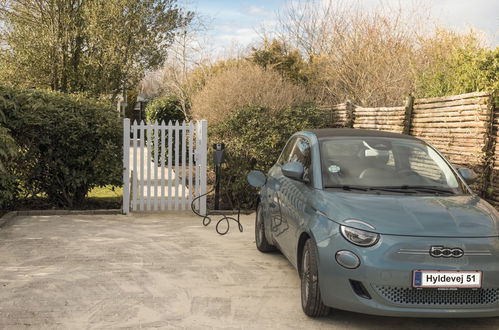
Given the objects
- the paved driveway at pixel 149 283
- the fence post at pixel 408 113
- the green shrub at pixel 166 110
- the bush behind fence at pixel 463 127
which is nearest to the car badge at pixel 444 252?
the paved driveway at pixel 149 283

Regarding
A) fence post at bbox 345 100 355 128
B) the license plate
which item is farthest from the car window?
fence post at bbox 345 100 355 128

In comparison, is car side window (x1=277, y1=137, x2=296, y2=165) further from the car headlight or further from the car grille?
the car grille

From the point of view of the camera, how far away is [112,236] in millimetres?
7453

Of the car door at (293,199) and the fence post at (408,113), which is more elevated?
the fence post at (408,113)

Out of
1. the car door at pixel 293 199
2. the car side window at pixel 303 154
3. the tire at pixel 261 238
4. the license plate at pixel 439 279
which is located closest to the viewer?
the license plate at pixel 439 279

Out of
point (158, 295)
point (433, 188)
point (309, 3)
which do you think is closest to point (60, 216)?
point (158, 295)

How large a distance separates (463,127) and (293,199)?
3630 millimetres

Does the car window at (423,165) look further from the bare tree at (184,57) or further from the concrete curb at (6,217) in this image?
the bare tree at (184,57)

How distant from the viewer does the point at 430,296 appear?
12.8 feet

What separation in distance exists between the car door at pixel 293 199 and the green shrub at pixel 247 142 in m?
3.83

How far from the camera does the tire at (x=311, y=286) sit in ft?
14.1

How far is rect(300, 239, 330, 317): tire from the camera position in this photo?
14.1 feet

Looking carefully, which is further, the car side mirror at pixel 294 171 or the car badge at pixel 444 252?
the car side mirror at pixel 294 171

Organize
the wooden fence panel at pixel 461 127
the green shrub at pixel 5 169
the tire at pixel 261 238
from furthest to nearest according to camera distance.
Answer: the green shrub at pixel 5 169
the wooden fence panel at pixel 461 127
the tire at pixel 261 238
